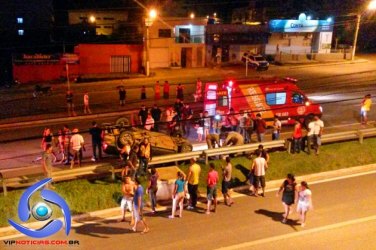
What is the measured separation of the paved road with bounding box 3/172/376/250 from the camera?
12.0m

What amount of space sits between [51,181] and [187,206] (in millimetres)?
3963

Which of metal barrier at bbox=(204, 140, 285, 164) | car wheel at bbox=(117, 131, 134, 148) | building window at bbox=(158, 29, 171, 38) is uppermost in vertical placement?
building window at bbox=(158, 29, 171, 38)

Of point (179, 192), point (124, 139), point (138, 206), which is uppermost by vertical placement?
point (124, 139)

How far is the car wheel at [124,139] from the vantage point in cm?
1609

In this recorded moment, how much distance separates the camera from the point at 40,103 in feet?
102

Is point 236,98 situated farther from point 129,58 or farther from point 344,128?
point 129,58

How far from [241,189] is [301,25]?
41480 mm

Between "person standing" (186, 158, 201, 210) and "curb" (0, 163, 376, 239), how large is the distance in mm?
717

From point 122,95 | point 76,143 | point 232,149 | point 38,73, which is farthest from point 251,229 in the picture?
point 38,73

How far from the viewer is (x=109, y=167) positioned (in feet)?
49.0

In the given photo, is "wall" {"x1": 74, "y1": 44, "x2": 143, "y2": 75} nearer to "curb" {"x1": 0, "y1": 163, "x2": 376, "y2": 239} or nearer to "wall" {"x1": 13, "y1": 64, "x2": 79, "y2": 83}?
"wall" {"x1": 13, "y1": 64, "x2": 79, "y2": 83}

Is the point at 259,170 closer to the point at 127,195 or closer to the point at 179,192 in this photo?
the point at 179,192

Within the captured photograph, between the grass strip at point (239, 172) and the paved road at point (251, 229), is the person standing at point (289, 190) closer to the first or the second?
the paved road at point (251, 229)

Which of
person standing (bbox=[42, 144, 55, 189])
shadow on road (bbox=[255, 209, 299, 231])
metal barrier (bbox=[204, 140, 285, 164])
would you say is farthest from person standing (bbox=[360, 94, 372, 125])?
person standing (bbox=[42, 144, 55, 189])
